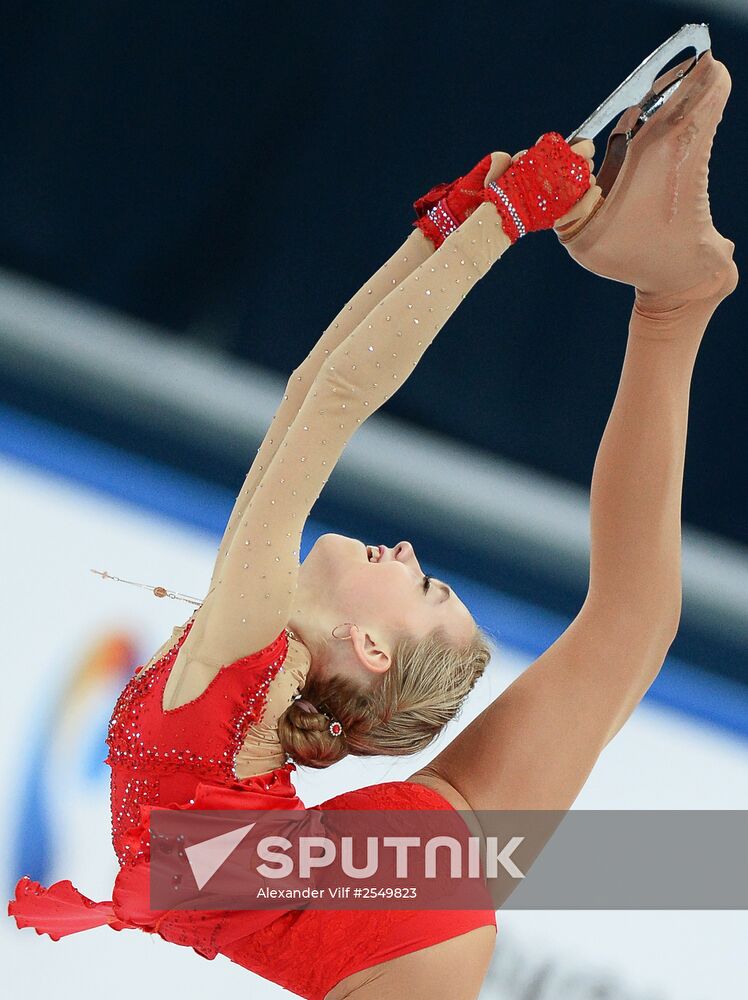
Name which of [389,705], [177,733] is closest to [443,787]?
[389,705]

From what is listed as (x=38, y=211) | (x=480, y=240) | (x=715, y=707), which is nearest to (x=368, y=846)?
(x=480, y=240)

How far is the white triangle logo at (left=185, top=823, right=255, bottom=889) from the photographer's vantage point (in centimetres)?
138

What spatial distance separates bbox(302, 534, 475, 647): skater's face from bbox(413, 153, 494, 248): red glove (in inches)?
14.3

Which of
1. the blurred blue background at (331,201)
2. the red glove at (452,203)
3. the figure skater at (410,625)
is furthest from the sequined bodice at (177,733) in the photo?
the blurred blue background at (331,201)

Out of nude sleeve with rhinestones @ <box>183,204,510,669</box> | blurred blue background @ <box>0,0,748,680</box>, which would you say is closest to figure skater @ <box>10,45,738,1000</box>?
nude sleeve with rhinestones @ <box>183,204,510,669</box>

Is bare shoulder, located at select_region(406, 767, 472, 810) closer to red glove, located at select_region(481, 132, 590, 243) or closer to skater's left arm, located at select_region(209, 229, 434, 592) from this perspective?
skater's left arm, located at select_region(209, 229, 434, 592)

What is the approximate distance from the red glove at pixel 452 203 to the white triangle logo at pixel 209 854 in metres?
0.69

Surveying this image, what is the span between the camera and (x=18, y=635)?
2.17 meters

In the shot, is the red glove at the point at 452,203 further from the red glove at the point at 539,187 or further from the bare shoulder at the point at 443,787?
the bare shoulder at the point at 443,787

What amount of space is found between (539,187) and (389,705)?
61cm

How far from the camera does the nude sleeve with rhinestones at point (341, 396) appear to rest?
1231 mm

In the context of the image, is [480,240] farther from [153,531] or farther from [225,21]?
[225,21]

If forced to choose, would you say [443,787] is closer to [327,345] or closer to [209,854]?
[209,854]

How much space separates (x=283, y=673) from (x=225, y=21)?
1874 mm
